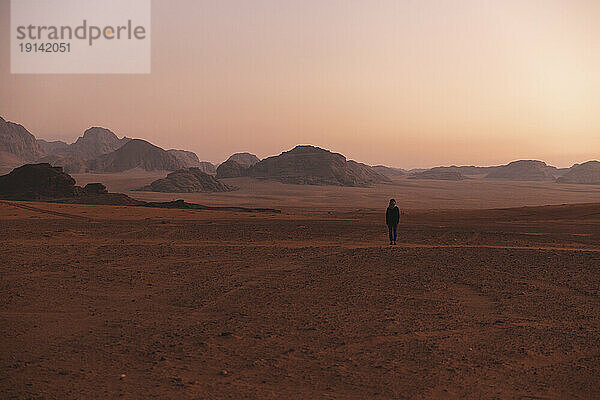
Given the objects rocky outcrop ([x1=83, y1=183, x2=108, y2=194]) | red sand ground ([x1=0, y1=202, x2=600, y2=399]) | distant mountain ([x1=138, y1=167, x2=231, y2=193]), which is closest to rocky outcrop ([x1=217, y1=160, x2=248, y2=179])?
distant mountain ([x1=138, y1=167, x2=231, y2=193])

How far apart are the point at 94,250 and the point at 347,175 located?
466 feet

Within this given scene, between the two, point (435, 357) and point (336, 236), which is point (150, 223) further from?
point (435, 357)

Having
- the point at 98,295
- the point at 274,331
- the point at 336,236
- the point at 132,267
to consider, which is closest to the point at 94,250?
the point at 132,267

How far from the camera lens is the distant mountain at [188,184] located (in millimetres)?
107000

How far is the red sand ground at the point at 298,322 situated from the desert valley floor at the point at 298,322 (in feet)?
0.10

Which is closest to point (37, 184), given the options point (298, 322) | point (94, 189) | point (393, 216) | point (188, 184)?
point (94, 189)

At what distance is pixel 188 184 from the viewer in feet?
356

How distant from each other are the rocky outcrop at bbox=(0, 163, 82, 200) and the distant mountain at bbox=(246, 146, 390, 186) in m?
96.3

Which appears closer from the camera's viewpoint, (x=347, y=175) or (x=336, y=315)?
(x=336, y=315)

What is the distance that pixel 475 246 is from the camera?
16.7 meters

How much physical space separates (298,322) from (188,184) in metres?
104

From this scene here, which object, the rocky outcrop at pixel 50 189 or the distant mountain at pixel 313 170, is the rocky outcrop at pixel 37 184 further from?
the distant mountain at pixel 313 170

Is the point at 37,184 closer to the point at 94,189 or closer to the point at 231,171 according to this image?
the point at 94,189

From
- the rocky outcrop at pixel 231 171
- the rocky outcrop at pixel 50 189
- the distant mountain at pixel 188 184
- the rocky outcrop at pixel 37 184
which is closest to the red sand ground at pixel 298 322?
the rocky outcrop at pixel 50 189
